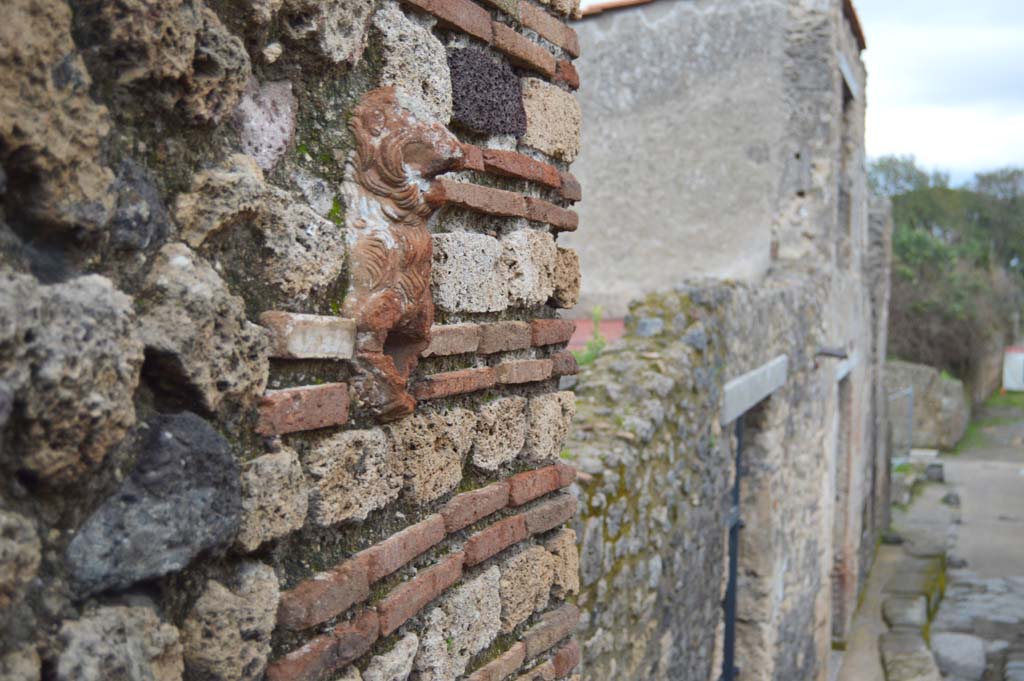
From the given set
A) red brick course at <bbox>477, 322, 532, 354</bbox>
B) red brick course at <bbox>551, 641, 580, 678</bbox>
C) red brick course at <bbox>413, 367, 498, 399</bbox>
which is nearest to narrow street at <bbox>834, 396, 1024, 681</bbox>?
red brick course at <bbox>551, 641, 580, 678</bbox>

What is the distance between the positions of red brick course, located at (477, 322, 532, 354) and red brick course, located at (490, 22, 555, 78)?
513 mm

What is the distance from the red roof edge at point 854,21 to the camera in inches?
330

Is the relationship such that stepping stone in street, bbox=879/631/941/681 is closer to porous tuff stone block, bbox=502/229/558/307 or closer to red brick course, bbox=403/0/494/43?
porous tuff stone block, bbox=502/229/558/307

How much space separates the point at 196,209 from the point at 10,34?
12.0 inches

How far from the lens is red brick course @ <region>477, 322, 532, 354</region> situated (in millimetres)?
1782

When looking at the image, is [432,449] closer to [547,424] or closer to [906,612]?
[547,424]

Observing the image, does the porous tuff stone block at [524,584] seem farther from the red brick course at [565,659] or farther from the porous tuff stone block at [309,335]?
the porous tuff stone block at [309,335]

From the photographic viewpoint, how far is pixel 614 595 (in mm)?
3439

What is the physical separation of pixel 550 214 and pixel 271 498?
3.34 feet

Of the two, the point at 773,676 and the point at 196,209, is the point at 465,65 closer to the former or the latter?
the point at 196,209

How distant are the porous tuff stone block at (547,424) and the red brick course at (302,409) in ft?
Result: 2.32

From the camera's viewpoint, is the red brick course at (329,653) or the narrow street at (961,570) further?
the narrow street at (961,570)

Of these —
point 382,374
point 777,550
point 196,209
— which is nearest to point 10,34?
point 196,209

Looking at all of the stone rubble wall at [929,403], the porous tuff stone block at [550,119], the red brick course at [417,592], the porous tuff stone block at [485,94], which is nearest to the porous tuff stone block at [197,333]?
the red brick course at [417,592]
